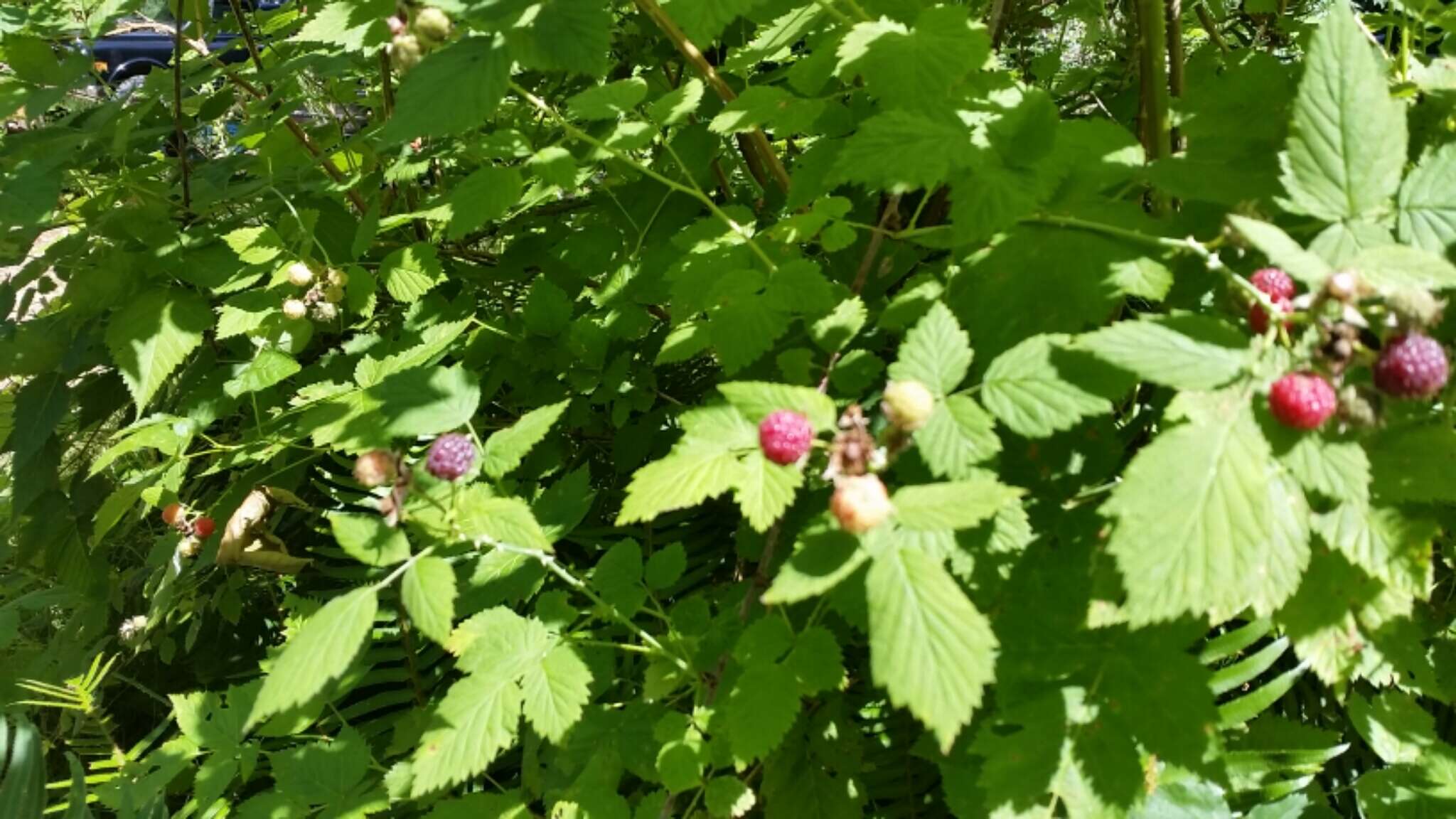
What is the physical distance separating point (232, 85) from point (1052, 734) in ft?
6.69

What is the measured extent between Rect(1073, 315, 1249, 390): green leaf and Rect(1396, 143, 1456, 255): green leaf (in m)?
0.21

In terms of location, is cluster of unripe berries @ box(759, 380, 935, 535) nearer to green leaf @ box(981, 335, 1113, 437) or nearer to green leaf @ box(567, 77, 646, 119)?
green leaf @ box(981, 335, 1113, 437)

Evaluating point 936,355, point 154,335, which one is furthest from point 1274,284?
point 154,335

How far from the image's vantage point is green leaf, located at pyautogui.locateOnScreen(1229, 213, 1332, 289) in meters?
0.62

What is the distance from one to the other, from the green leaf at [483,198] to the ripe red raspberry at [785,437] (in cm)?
66

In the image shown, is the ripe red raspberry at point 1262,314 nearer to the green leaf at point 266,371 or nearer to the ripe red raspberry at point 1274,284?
the ripe red raspberry at point 1274,284

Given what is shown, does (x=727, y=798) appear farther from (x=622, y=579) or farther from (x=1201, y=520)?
(x=1201, y=520)

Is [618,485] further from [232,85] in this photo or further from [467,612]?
[232,85]

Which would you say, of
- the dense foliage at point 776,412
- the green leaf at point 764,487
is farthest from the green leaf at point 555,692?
the green leaf at point 764,487

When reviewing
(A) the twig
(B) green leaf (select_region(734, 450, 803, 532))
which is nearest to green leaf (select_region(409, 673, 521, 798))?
(B) green leaf (select_region(734, 450, 803, 532))

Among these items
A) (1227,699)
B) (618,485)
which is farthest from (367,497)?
(1227,699)

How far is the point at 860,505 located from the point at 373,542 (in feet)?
1.69

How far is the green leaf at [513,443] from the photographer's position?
1.04m

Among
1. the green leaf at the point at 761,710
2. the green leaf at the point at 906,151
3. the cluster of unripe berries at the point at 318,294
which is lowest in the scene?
the green leaf at the point at 761,710
